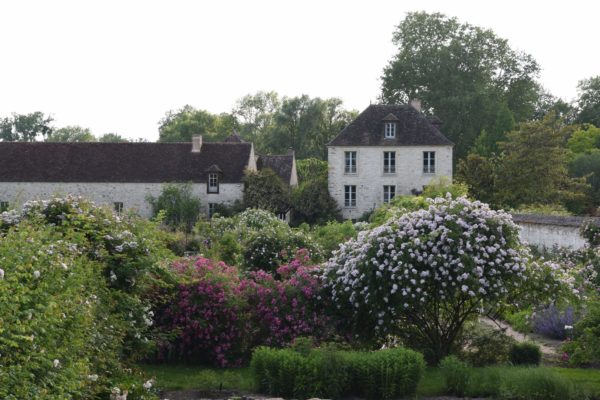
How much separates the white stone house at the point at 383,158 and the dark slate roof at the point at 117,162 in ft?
21.5

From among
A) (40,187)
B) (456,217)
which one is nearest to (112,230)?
(456,217)

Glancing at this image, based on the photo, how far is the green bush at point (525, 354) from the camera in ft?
45.6

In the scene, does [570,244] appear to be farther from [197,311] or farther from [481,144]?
[481,144]

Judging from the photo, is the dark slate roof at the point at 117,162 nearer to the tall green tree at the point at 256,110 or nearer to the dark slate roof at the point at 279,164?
the dark slate roof at the point at 279,164

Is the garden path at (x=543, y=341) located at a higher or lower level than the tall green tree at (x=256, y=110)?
lower

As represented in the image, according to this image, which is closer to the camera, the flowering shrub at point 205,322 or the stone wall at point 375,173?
the flowering shrub at point 205,322

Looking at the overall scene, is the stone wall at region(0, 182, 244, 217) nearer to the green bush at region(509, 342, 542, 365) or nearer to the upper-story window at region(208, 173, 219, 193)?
the upper-story window at region(208, 173, 219, 193)

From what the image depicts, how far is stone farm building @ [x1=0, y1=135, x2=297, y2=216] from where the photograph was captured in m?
53.7

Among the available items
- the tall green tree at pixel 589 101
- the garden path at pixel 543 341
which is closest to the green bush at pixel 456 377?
the garden path at pixel 543 341

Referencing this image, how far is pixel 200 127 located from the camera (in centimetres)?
9238

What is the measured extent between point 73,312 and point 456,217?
673 centimetres

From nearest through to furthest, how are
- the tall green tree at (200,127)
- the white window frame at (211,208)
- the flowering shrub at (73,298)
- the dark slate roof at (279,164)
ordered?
1. the flowering shrub at (73,298)
2. the white window frame at (211,208)
3. the dark slate roof at (279,164)
4. the tall green tree at (200,127)

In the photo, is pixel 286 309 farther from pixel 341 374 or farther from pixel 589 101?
pixel 589 101

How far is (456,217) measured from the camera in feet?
45.8
